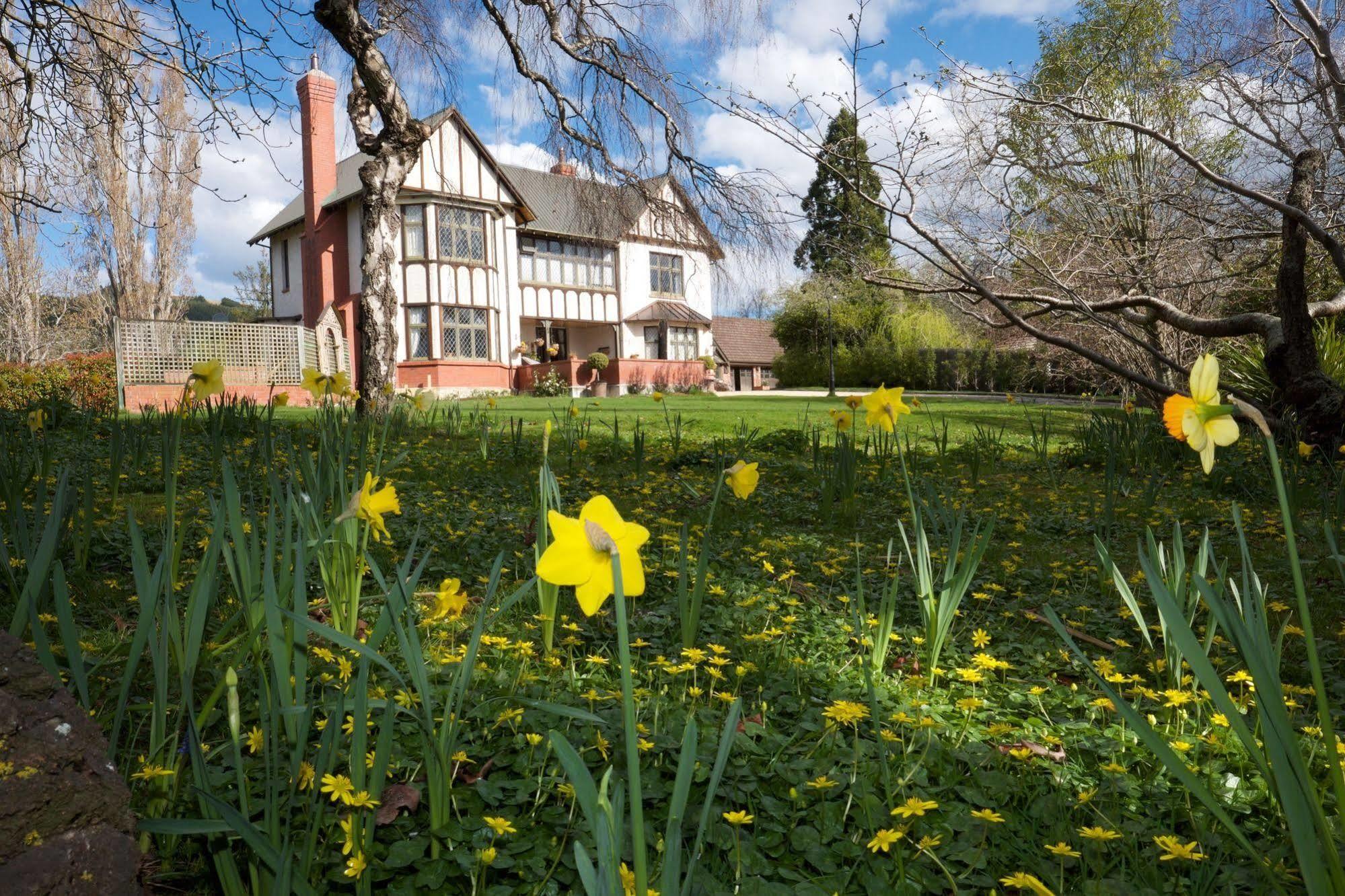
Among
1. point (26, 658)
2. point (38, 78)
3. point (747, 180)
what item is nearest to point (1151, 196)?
point (747, 180)

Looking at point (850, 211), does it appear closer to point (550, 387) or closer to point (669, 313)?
point (550, 387)

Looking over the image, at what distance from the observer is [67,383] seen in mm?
10938

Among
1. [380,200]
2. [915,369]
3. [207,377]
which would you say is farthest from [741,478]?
[915,369]

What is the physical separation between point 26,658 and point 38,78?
15.6ft

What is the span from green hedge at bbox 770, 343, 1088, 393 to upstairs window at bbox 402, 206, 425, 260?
1522cm

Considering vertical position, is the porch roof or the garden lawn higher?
the porch roof

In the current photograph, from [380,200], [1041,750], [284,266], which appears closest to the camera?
[1041,750]

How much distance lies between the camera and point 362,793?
1.00 m

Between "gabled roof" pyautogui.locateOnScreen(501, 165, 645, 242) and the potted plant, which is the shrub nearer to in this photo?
the potted plant

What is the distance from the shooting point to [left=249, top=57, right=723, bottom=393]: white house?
19.7 metres

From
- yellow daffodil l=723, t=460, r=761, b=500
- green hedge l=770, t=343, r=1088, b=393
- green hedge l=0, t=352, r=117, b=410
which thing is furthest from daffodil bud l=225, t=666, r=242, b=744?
green hedge l=770, t=343, r=1088, b=393

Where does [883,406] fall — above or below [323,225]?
below

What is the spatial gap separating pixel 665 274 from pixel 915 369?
957cm

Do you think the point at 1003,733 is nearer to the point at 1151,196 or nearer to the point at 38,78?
the point at 1151,196
